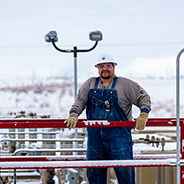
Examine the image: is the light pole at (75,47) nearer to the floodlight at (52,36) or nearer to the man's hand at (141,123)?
the floodlight at (52,36)

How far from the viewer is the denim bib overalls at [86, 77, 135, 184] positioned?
130 inches

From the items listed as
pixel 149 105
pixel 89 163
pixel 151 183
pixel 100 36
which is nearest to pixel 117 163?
pixel 89 163

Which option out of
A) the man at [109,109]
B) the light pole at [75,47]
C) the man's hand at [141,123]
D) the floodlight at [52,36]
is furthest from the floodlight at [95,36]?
the man's hand at [141,123]

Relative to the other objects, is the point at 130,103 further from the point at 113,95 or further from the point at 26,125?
the point at 26,125

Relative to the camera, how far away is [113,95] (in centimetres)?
332

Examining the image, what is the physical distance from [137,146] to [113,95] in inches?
97.4

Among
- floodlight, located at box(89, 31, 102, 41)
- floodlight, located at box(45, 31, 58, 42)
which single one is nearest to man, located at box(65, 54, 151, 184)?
floodlight, located at box(89, 31, 102, 41)

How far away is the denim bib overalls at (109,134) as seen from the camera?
10.8 feet

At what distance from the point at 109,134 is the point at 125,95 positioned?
1.45ft

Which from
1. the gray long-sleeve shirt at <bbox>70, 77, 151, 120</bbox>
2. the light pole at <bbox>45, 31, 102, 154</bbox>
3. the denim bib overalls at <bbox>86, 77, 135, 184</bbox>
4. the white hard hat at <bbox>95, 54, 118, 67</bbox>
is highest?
the light pole at <bbox>45, 31, 102, 154</bbox>

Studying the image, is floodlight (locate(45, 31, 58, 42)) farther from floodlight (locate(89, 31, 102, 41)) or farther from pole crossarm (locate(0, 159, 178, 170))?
pole crossarm (locate(0, 159, 178, 170))

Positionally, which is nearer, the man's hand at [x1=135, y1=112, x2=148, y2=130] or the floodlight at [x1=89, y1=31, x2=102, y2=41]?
the man's hand at [x1=135, y1=112, x2=148, y2=130]

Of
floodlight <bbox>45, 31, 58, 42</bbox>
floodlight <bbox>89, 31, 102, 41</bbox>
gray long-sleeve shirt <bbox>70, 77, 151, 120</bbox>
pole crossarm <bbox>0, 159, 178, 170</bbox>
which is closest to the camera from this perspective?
pole crossarm <bbox>0, 159, 178, 170</bbox>

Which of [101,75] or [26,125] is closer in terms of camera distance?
[26,125]
